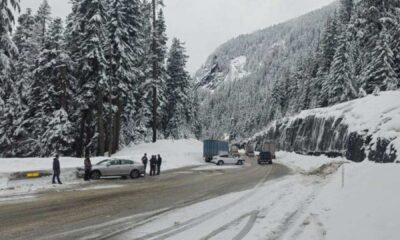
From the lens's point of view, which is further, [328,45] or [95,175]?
[328,45]

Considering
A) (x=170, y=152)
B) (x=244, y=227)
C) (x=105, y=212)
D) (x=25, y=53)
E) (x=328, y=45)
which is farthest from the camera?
(x=328, y=45)

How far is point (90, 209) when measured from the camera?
50.5 feet

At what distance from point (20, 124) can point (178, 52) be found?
30.4 meters

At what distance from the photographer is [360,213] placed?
11594 millimetres

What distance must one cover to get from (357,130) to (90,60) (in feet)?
76.9

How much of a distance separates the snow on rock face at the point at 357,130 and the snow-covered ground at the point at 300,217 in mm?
7676

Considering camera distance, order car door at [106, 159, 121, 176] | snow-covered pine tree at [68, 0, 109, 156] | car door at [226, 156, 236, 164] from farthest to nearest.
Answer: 1. car door at [226, 156, 236, 164]
2. snow-covered pine tree at [68, 0, 109, 156]
3. car door at [106, 159, 121, 176]

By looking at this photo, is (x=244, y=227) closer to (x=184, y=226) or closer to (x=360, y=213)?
(x=184, y=226)

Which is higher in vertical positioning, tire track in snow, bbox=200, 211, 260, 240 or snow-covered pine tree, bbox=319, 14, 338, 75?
snow-covered pine tree, bbox=319, 14, 338, 75

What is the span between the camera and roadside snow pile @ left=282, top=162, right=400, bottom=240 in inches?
384

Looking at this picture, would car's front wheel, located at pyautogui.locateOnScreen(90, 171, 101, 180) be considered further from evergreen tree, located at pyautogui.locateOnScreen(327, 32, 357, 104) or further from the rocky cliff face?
evergreen tree, located at pyautogui.locateOnScreen(327, 32, 357, 104)

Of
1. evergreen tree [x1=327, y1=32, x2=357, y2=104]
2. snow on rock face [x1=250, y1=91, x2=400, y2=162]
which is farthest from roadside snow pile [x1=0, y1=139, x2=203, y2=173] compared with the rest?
evergreen tree [x1=327, y1=32, x2=357, y2=104]

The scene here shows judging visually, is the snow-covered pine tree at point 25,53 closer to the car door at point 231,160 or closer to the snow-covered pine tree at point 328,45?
the car door at point 231,160

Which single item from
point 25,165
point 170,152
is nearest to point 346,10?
point 170,152
